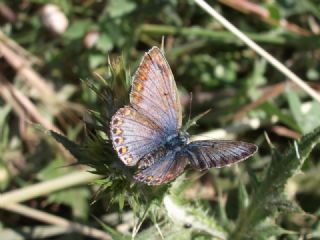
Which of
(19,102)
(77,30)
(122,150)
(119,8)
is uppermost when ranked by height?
(119,8)

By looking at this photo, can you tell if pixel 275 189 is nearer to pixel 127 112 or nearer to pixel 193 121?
pixel 193 121

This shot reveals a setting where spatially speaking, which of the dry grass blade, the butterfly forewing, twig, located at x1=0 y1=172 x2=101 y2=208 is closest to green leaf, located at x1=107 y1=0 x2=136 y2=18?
the dry grass blade

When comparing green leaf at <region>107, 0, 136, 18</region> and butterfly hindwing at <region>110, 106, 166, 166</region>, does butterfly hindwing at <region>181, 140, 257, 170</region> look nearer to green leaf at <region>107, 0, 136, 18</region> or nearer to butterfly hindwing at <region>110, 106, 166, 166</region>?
butterfly hindwing at <region>110, 106, 166, 166</region>

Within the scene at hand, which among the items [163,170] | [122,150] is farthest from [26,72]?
[163,170]

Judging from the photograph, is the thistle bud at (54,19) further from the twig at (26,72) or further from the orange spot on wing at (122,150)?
the orange spot on wing at (122,150)

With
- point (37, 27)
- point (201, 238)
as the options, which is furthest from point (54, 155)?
point (201, 238)

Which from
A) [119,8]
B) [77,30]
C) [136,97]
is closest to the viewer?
[136,97]

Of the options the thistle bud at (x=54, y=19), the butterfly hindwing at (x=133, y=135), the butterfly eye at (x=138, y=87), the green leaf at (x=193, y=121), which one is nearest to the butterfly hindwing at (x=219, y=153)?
the green leaf at (x=193, y=121)

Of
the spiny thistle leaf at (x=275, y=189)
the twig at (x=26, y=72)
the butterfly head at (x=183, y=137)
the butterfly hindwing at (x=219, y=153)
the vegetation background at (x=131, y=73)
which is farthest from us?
the twig at (x=26, y=72)
